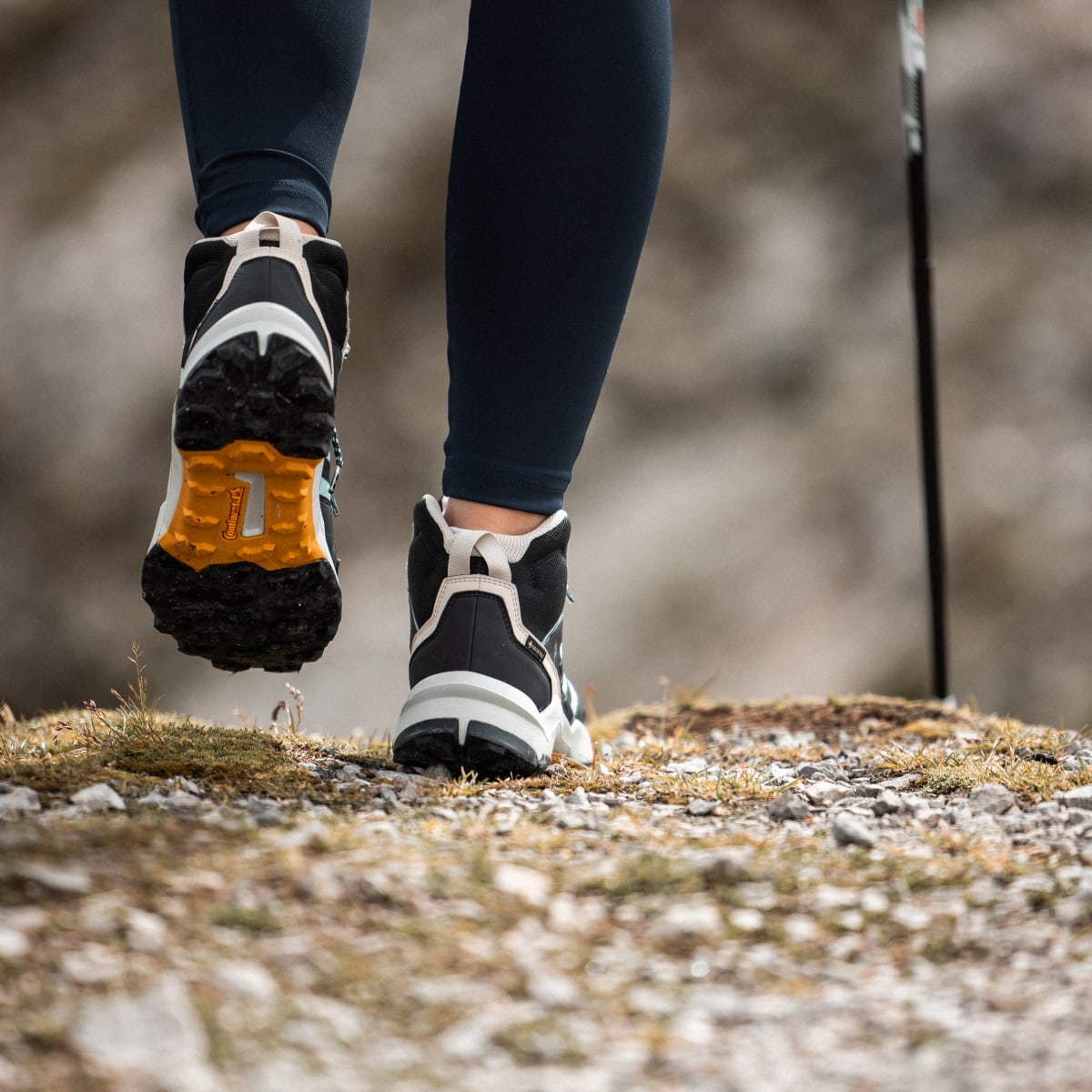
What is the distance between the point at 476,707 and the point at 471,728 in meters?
0.03

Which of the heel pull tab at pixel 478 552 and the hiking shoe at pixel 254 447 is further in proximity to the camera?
the heel pull tab at pixel 478 552

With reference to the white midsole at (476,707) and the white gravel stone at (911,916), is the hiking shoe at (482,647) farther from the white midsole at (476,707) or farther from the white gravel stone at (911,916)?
the white gravel stone at (911,916)

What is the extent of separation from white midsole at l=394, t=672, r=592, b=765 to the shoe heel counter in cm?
2

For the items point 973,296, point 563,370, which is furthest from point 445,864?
point 973,296


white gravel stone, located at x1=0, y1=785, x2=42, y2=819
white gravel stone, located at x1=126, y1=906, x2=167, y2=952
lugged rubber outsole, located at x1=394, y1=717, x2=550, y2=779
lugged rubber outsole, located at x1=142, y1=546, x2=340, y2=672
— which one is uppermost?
lugged rubber outsole, located at x1=142, y1=546, x2=340, y2=672

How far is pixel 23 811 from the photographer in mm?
1193

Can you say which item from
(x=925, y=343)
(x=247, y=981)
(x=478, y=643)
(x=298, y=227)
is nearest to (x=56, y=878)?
(x=247, y=981)

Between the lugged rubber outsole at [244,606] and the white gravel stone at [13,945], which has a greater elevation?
the lugged rubber outsole at [244,606]

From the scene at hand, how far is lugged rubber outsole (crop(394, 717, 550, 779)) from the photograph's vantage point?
1.50 metres

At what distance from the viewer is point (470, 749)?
4.94ft

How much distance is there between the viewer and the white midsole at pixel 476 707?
4.95ft

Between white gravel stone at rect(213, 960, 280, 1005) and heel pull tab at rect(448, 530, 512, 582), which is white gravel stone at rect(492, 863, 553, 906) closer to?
white gravel stone at rect(213, 960, 280, 1005)

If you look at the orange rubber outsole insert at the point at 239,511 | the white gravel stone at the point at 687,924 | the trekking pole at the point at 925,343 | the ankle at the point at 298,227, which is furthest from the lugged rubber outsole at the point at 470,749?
the trekking pole at the point at 925,343

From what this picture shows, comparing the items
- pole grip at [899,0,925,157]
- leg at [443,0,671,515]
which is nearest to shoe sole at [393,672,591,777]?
leg at [443,0,671,515]
